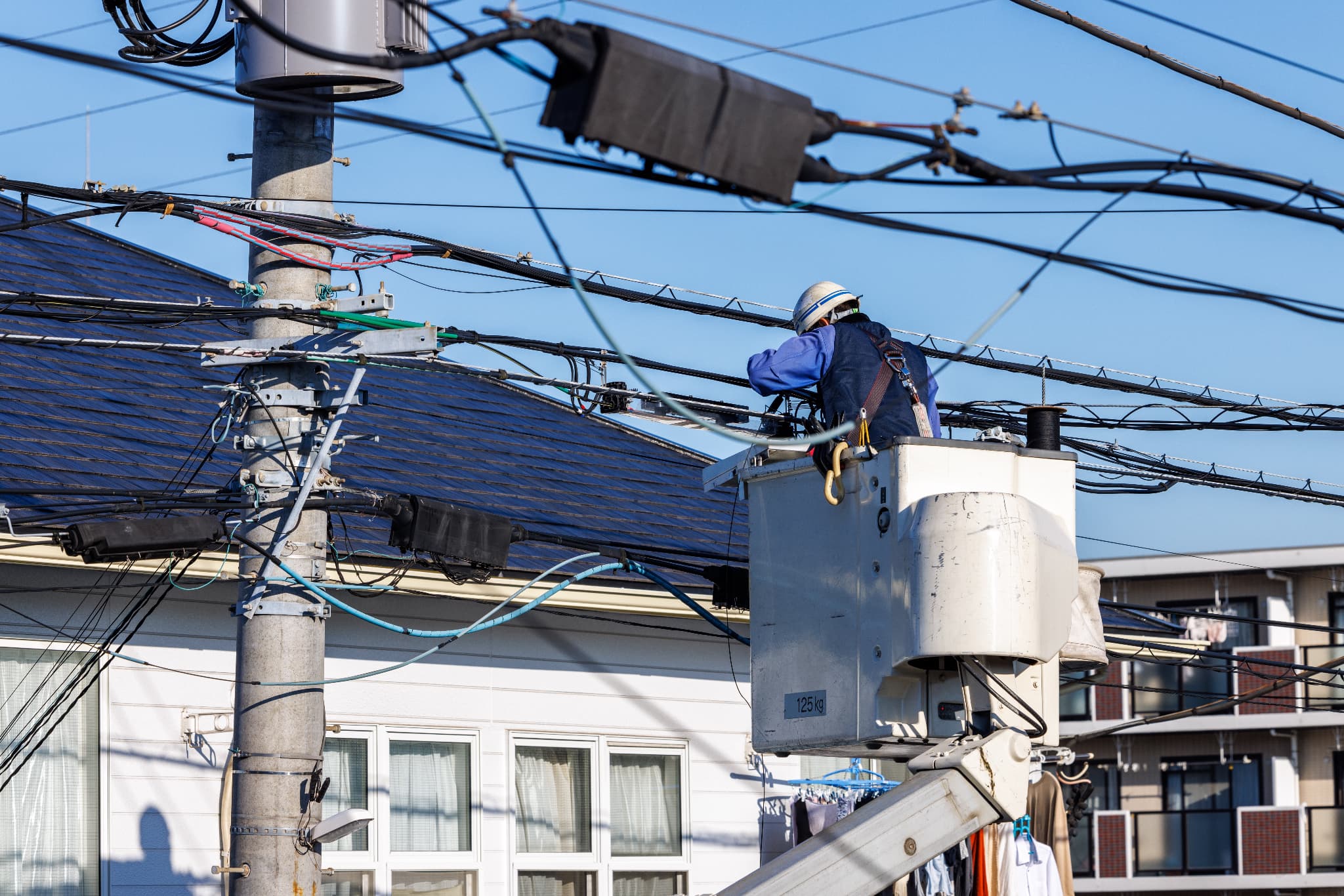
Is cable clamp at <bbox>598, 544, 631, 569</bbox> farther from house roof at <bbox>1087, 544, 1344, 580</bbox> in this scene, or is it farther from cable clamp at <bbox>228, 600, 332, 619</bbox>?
house roof at <bbox>1087, 544, 1344, 580</bbox>

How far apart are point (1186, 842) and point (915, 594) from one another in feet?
119

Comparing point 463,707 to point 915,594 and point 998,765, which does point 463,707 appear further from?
point 998,765

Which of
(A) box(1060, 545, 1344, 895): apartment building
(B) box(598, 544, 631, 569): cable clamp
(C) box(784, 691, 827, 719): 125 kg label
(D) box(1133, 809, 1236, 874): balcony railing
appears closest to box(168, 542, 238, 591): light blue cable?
(B) box(598, 544, 631, 569): cable clamp

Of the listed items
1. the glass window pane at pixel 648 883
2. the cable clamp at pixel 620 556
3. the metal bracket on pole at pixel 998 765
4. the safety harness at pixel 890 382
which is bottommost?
the glass window pane at pixel 648 883

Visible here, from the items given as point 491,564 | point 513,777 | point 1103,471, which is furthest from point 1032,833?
point 491,564

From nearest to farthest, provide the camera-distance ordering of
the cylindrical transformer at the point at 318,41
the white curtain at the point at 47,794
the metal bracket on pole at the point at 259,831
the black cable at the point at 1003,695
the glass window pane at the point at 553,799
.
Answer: the black cable at the point at 1003,695 → the metal bracket on pole at the point at 259,831 → the cylindrical transformer at the point at 318,41 → the white curtain at the point at 47,794 → the glass window pane at the point at 553,799

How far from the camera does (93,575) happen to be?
11070 millimetres

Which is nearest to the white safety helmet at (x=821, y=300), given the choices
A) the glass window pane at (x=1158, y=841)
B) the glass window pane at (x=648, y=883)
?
the glass window pane at (x=648, y=883)

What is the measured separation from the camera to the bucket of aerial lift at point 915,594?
7.54 m

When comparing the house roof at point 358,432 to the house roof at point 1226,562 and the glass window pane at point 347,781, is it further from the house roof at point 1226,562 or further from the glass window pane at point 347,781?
the house roof at point 1226,562

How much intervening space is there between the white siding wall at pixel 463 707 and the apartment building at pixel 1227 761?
26.6 metres

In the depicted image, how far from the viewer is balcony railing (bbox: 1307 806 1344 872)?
1548 inches

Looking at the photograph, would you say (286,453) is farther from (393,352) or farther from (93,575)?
(93,575)

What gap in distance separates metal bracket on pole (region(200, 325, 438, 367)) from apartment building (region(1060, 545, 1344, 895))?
3290cm
